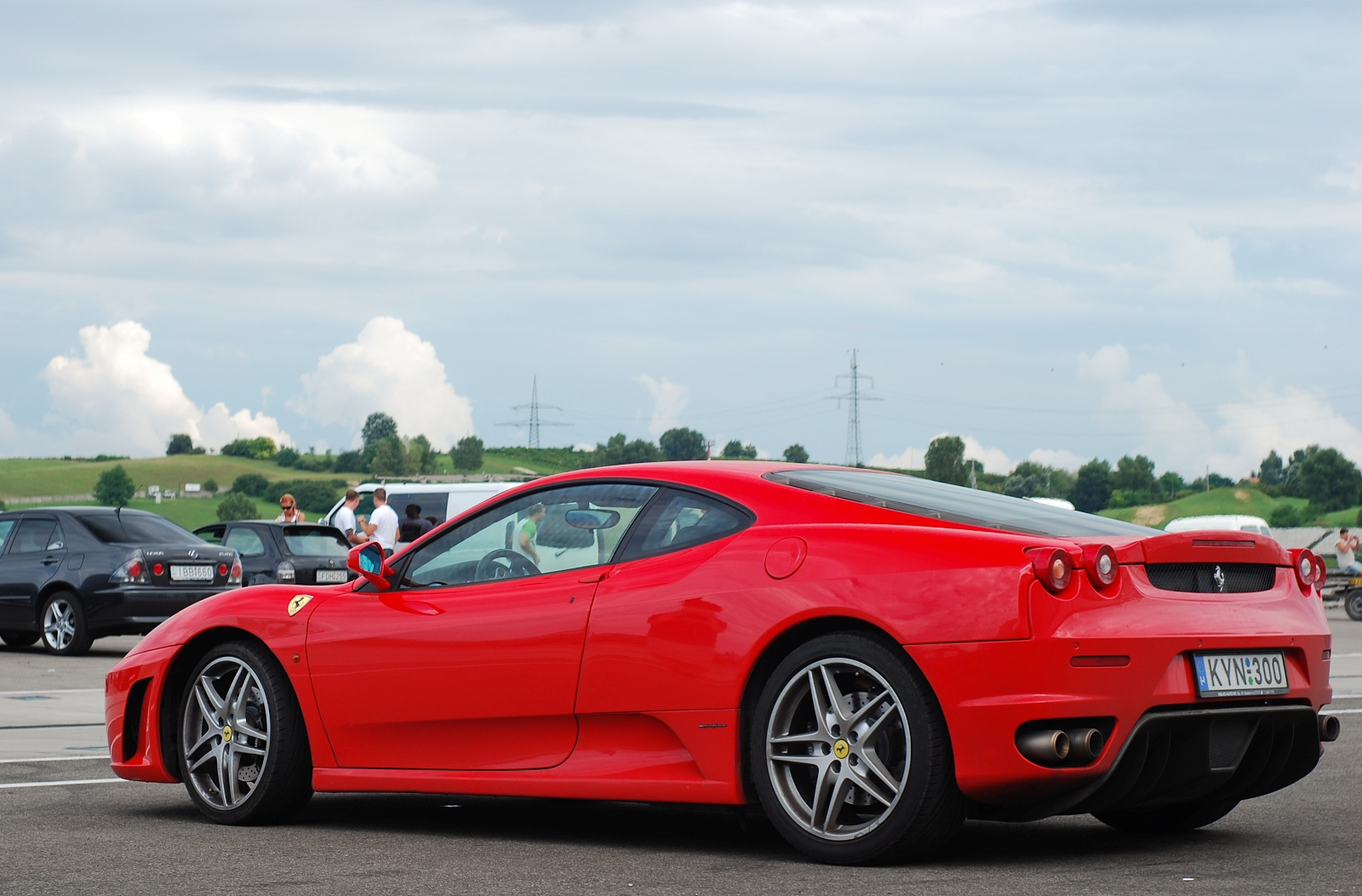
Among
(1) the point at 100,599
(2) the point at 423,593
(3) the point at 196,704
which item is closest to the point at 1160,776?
(2) the point at 423,593

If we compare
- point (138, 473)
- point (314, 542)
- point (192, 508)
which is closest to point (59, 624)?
point (314, 542)

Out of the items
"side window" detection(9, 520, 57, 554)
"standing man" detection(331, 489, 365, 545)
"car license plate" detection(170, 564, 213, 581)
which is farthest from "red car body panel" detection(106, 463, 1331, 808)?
"standing man" detection(331, 489, 365, 545)

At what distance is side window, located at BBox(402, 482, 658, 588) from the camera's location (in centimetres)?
596

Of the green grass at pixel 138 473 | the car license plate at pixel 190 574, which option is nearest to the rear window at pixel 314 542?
the car license plate at pixel 190 574

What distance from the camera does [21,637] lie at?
18.1 metres

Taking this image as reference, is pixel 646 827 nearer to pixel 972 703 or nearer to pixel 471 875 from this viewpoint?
pixel 471 875

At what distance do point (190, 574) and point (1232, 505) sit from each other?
344 feet

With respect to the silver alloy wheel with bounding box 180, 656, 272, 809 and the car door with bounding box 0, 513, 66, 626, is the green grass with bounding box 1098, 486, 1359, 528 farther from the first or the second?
the silver alloy wheel with bounding box 180, 656, 272, 809

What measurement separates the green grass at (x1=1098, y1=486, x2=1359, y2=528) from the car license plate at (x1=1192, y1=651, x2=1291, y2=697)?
306ft

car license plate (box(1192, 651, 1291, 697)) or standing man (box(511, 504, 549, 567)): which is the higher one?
standing man (box(511, 504, 549, 567))

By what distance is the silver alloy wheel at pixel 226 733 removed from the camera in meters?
6.49

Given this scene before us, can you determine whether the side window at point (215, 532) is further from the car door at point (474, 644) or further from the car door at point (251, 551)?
the car door at point (474, 644)

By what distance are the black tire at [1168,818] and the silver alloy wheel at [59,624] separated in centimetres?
1334

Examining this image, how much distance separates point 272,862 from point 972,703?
224 centimetres
